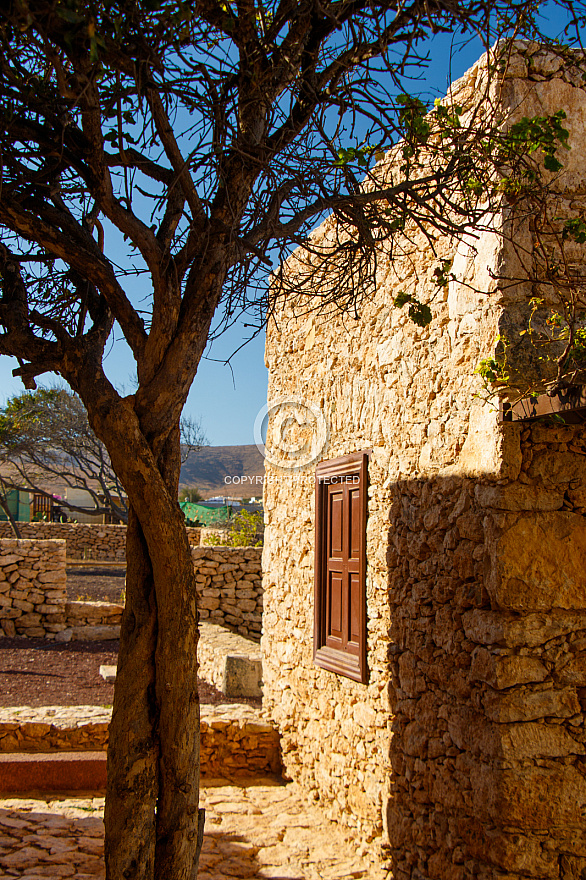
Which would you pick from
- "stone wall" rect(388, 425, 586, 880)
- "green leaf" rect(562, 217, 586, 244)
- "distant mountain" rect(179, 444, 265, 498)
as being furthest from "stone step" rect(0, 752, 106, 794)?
"distant mountain" rect(179, 444, 265, 498)

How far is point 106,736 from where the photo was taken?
223 inches

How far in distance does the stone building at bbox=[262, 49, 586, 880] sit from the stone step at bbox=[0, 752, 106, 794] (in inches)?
66.6

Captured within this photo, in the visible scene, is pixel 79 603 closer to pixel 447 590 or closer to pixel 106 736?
pixel 106 736

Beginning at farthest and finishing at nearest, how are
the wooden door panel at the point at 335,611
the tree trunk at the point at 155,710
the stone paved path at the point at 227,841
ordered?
the wooden door panel at the point at 335,611 < the stone paved path at the point at 227,841 < the tree trunk at the point at 155,710

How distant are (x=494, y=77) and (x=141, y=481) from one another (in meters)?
3.00

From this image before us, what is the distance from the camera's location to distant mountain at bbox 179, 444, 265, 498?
155 feet

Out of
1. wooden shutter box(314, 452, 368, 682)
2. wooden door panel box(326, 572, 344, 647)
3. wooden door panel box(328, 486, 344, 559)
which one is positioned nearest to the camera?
wooden shutter box(314, 452, 368, 682)

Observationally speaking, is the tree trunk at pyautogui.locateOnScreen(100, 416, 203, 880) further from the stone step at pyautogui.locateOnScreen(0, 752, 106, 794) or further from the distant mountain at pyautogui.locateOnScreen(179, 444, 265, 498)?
the distant mountain at pyautogui.locateOnScreen(179, 444, 265, 498)

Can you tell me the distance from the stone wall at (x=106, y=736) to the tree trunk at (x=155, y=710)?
3.35 metres

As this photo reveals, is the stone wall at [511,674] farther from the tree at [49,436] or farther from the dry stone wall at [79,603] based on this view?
the tree at [49,436]
